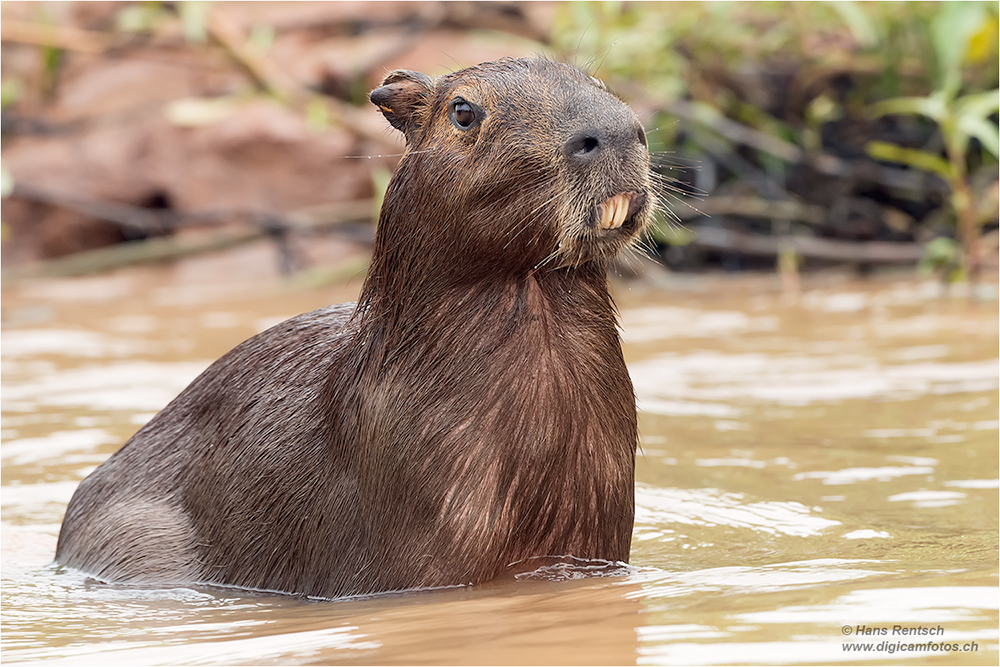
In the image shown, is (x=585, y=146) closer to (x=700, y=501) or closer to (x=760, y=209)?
(x=700, y=501)

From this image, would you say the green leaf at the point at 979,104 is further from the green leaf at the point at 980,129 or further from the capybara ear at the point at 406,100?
the capybara ear at the point at 406,100

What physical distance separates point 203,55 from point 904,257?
20.7 ft

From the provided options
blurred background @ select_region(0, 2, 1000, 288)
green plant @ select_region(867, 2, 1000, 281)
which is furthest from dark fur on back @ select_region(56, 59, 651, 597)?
green plant @ select_region(867, 2, 1000, 281)

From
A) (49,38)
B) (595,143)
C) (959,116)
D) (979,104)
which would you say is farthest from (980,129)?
(49,38)

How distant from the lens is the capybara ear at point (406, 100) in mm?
3740

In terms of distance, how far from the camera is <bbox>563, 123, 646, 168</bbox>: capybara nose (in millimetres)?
3299

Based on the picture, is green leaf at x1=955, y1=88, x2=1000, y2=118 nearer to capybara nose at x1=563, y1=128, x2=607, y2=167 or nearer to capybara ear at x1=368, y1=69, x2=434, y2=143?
capybara ear at x1=368, y1=69, x2=434, y2=143

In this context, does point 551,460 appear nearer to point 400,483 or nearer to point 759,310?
point 400,483

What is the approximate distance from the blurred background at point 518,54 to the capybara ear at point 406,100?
13.0 ft

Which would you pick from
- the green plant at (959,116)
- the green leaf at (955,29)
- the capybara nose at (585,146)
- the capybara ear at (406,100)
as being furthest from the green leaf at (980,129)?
the capybara nose at (585,146)

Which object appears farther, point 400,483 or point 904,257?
point 904,257

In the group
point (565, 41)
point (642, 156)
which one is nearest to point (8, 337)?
point (565, 41)

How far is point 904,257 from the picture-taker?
9.30 meters

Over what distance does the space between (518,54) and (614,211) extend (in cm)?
777
